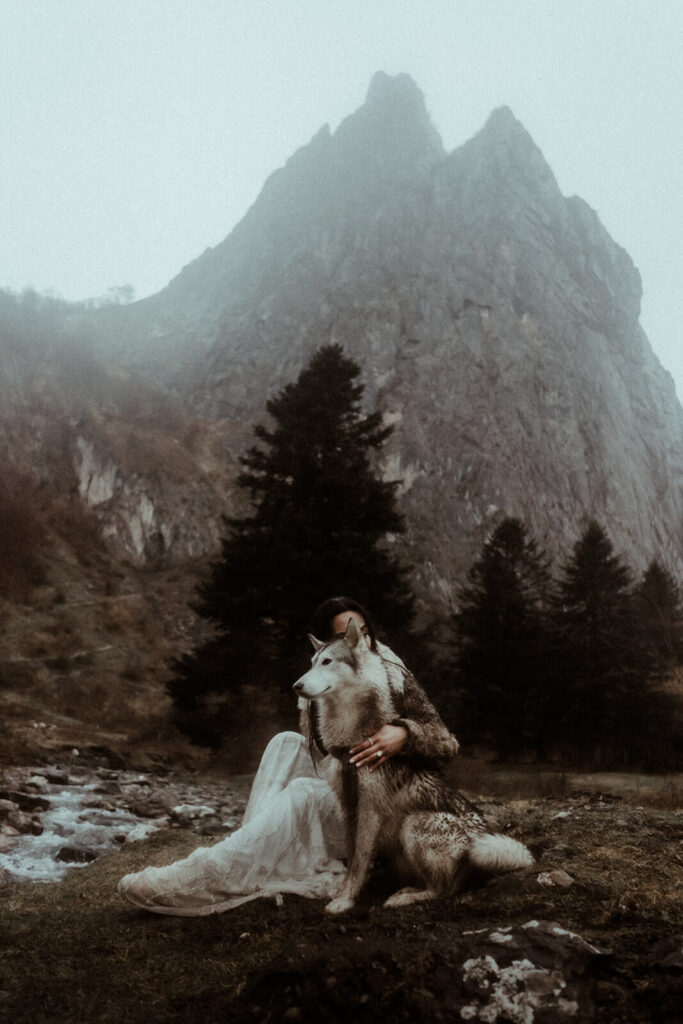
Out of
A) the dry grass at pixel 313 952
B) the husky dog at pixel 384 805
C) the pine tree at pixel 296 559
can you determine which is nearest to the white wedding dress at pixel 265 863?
the dry grass at pixel 313 952

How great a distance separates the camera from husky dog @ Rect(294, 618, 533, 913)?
3484 millimetres

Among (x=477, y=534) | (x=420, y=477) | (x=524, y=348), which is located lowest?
(x=477, y=534)

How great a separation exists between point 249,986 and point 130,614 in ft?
102

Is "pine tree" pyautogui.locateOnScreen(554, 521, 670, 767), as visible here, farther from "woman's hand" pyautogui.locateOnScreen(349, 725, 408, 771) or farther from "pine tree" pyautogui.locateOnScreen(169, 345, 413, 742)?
"woman's hand" pyautogui.locateOnScreen(349, 725, 408, 771)

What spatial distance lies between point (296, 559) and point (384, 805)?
11.5 metres

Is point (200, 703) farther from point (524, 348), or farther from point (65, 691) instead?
point (524, 348)

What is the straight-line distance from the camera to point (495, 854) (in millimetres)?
3541

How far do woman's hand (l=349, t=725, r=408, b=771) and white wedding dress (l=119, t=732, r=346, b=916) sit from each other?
0.59 metres

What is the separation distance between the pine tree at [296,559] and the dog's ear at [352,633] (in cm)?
1106

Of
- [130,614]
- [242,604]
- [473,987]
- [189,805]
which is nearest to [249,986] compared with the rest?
[473,987]

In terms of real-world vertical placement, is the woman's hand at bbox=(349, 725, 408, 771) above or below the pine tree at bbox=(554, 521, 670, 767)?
above

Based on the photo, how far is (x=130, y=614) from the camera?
3192cm

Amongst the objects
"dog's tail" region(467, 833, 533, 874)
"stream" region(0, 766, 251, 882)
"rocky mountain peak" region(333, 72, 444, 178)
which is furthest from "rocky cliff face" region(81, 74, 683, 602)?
"dog's tail" region(467, 833, 533, 874)

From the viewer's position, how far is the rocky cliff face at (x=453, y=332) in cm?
5194
